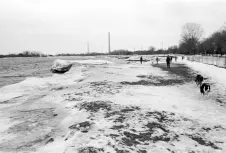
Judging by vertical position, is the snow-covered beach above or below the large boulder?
below

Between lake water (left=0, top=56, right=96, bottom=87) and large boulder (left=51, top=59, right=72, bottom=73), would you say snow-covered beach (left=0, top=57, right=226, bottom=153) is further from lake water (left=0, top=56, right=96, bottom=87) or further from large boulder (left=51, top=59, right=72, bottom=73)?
large boulder (left=51, top=59, right=72, bottom=73)

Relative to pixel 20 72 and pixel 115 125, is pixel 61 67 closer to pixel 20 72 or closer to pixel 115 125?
pixel 20 72

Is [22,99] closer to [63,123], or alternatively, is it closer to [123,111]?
[63,123]

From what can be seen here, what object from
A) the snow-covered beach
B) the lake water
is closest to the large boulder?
the lake water

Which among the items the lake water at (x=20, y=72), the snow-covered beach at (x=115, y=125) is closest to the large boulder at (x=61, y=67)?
the lake water at (x=20, y=72)

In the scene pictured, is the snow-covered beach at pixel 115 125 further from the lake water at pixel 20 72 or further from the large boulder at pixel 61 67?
the large boulder at pixel 61 67

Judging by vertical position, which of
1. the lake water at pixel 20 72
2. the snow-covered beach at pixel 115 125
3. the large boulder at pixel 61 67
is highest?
the large boulder at pixel 61 67

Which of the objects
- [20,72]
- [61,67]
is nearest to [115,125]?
[61,67]

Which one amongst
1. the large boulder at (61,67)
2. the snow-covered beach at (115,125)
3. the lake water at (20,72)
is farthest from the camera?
the large boulder at (61,67)

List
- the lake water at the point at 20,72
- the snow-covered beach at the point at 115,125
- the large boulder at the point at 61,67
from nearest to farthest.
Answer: the snow-covered beach at the point at 115,125
the lake water at the point at 20,72
the large boulder at the point at 61,67

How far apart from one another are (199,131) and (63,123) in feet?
12.9

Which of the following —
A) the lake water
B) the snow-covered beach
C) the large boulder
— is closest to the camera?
the snow-covered beach

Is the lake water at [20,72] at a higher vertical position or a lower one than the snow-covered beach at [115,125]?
lower

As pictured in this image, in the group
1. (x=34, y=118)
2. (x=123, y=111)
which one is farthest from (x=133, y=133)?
(x=34, y=118)
